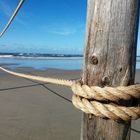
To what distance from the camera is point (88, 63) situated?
1239mm

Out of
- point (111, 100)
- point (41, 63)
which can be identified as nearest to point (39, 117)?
point (111, 100)

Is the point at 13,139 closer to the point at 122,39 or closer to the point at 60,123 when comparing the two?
the point at 60,123

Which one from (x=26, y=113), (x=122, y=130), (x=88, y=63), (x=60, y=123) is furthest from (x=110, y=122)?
(x=26, y=113)

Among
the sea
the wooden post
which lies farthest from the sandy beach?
the sea

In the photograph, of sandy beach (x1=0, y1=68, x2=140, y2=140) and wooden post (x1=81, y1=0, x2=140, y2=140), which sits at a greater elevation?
wooden post (x1=81, y1=0, x2=140, y2=140)

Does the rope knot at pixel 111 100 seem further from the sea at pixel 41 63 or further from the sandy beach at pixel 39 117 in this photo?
the sea at pixel 41 63

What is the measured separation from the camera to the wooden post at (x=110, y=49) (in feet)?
3.72

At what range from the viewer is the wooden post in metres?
1.13

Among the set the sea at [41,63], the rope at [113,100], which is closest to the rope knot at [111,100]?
the rope at [113,100]

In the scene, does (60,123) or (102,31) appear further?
(60,123)

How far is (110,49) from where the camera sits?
1160mm

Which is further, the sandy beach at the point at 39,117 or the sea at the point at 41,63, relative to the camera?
the sea at the point at 41,63

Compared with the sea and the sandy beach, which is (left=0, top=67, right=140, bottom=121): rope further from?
the sea

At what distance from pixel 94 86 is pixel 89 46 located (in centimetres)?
18
